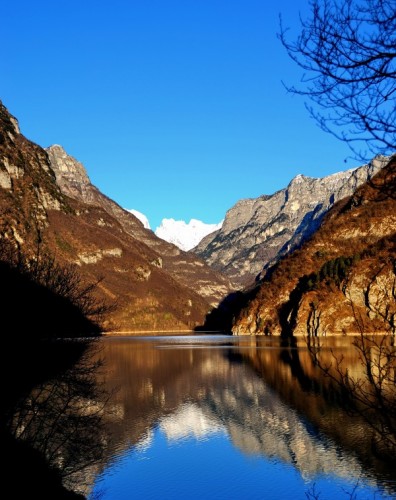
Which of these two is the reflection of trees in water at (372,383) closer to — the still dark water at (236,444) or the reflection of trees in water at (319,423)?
the reflection of trees in water at (319,423)

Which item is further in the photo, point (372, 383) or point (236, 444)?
point (236, 444)

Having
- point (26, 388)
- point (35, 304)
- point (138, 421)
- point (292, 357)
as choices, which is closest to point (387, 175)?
point (35, 304)

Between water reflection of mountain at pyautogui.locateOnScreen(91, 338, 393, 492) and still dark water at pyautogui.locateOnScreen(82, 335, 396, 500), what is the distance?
0.29 feet

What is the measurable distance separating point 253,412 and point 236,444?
10.5 metres

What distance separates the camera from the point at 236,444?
1591 inches

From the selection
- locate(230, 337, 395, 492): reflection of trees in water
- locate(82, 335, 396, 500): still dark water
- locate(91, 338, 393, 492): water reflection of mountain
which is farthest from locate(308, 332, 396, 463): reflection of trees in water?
locate(91, 338, 393, 492): water reflection of mountain

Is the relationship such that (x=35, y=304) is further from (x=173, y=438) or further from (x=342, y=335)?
(x=342, y=335)

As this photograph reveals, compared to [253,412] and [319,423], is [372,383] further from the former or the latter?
[253,412]

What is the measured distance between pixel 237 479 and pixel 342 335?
15270 cm

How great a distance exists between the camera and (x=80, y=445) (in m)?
35.4

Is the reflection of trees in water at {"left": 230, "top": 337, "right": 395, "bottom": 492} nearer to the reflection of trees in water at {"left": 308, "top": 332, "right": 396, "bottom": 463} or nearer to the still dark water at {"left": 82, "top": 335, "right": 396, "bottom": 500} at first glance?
the still dark water at {"left": 82, "top": 335, "right": 396, "bottom": 500}

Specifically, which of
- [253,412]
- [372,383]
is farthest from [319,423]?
[372,383]

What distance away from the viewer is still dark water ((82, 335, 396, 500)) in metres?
30.6

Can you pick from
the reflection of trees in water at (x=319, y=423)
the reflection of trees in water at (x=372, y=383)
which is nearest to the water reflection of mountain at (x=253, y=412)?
the reflection of trees in water at (x=319, y=423)
